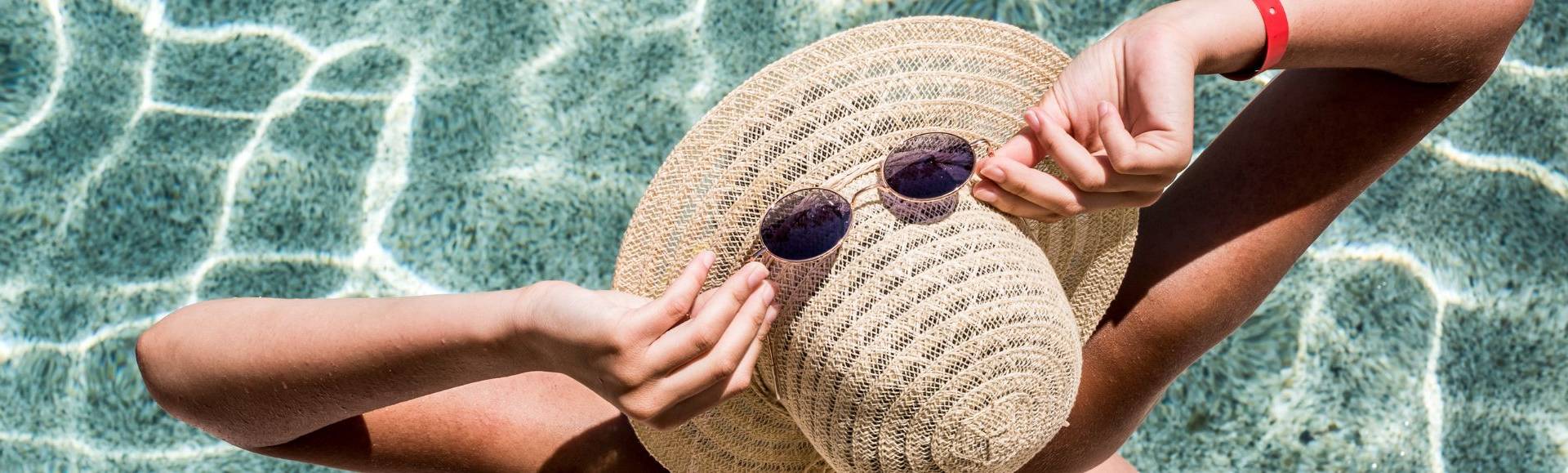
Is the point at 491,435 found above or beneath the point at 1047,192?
beneath

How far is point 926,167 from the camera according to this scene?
1176 mm

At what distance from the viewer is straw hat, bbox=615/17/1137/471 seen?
1.15 metres

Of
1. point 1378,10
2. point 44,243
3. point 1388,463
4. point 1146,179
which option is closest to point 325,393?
point 1146,179

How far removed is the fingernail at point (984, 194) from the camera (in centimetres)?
124

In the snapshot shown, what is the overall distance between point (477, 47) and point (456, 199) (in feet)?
1.50

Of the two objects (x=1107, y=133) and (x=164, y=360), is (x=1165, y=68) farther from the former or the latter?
(x=164, y=360)

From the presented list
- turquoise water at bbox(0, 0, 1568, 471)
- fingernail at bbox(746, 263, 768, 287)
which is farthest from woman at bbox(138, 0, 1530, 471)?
turquoise water at bbox(0, 0, 1568, 471)

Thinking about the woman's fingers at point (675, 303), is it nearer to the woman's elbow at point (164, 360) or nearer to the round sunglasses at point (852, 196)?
the round sunglasses at point (852, 196)

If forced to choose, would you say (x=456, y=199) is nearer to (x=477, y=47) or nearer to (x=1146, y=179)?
(x=477, y=47)

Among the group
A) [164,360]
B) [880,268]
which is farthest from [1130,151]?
[164,360]

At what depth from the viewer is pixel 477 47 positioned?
293 cm

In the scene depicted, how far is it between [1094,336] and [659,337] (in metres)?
0.91

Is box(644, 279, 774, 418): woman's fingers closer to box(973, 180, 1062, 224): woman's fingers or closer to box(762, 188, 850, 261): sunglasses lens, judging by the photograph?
box(762, 188, 850, 261): sunglasses lens

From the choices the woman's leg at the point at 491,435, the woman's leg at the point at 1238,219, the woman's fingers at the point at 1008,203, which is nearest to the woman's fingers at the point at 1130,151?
the woman's fingers at the point at 1008,203
